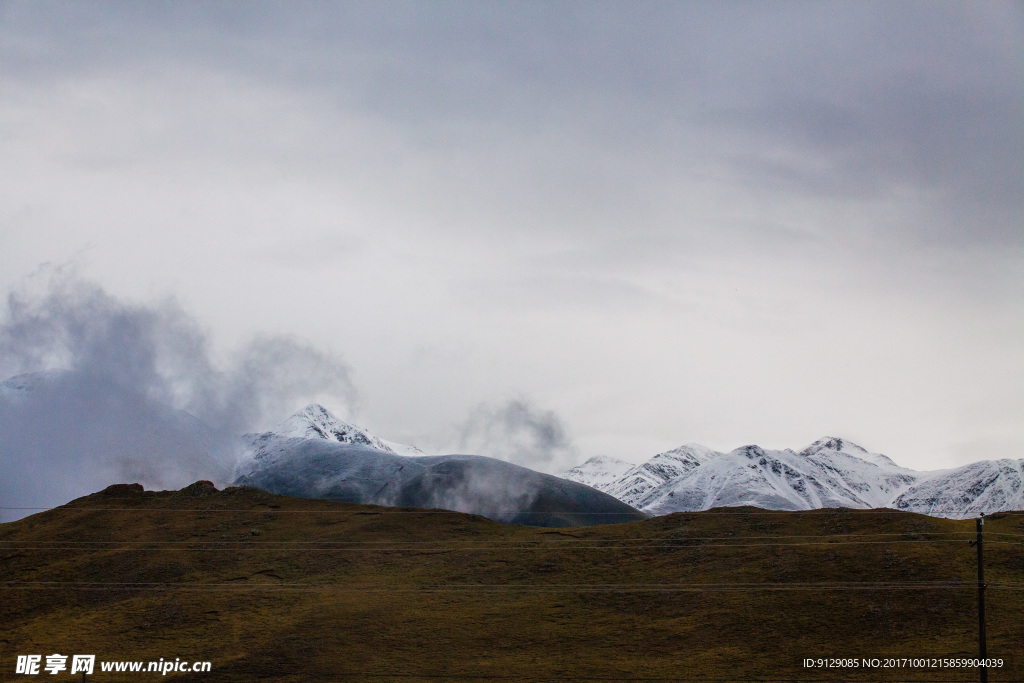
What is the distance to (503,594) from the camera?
119188 mm

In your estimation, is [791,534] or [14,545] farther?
[14,545]

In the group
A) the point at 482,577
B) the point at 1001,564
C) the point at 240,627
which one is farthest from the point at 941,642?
the point at 240,627

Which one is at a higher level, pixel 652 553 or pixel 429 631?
pixel 652 553

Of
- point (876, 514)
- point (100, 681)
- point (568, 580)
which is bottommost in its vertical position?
point (100, 681)

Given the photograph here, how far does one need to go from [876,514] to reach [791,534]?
11282mm

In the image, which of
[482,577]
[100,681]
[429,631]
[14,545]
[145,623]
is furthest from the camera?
[14,545]

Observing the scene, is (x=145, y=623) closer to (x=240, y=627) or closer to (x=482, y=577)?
(x=240, y=627)

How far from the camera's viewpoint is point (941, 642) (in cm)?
9206

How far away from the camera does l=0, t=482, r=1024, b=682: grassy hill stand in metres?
97.9

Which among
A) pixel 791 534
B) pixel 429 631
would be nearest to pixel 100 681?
pixel 429 631

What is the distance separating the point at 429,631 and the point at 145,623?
3372 cm

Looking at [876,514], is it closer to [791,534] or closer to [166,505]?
[791,534]

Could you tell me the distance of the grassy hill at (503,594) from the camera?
3853 inches

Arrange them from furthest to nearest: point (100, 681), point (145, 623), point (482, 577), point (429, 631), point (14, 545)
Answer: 1. point (14, 545)
2. point (482, 577)
3. point (145, 623)
4. point (429, 631)
5. point (100, 681)
